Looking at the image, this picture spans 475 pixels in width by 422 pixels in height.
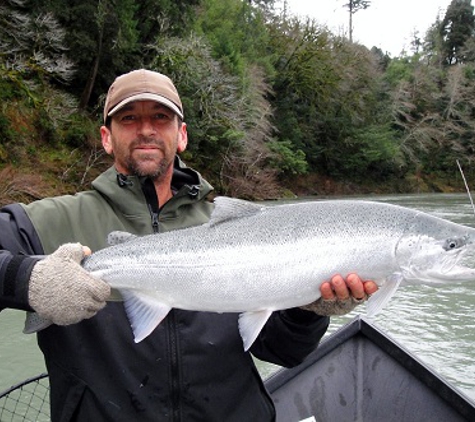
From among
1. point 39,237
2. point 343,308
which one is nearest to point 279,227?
point 343,308

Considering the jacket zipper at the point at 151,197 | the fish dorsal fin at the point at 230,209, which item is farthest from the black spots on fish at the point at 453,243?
the jacket zipper at the point at 151,197

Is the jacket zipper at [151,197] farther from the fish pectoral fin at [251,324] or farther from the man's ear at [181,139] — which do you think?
the fish pectoral fin at [251,324]

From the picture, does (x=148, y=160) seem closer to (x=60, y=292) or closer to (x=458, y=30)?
(x=60, y=292)

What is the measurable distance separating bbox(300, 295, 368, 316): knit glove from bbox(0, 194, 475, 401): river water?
309cm

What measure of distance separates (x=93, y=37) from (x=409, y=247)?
23.6m

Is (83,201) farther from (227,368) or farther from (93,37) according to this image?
(93,37)

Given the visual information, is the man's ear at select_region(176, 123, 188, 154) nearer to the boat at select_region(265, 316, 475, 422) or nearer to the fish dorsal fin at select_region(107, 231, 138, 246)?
the fish dorsal fin at select_region(107, 231, 138, 246)

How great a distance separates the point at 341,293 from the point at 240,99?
26.4m

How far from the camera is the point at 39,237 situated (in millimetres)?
2533

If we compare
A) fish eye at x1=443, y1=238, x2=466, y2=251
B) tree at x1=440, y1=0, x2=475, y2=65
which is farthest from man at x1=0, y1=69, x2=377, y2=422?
tree at x1=440, y1=0, x2=475, y2=65

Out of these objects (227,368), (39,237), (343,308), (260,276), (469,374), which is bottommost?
(469,374)

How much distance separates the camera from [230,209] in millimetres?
2672

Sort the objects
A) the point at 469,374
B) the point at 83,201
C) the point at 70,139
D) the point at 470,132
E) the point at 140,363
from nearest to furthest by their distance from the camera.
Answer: the point at 140,363 < the point at 83,201 < the point at 469,374 < the point at 70,139 < the point at 470,132

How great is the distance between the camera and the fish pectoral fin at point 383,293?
254cm
